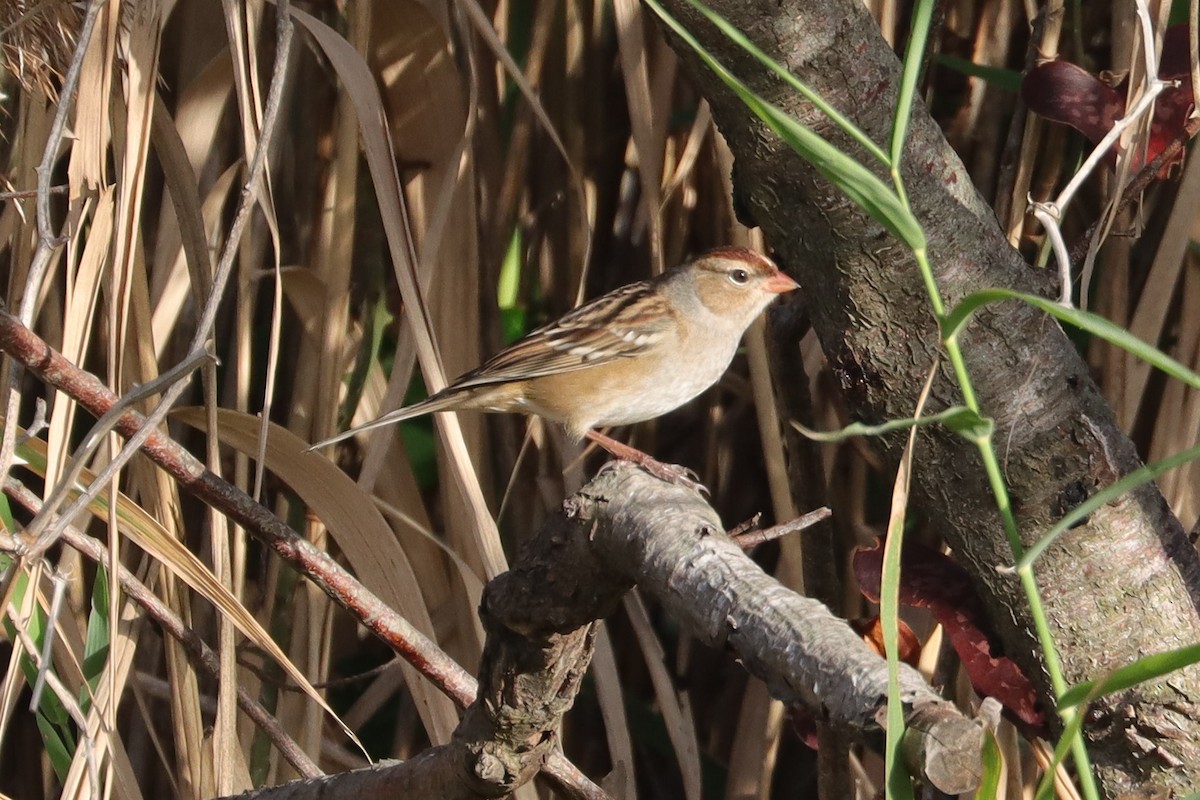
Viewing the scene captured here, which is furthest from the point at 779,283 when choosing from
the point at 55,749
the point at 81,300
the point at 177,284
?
the point at 55,749

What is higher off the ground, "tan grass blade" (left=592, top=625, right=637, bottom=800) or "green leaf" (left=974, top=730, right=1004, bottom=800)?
"green leaf" (left=974, top=730, right=1004, bottom=800)

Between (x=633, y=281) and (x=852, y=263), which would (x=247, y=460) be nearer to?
(x=633, y=281)

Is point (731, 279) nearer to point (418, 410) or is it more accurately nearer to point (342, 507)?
point (418, 410)

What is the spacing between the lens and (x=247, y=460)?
6.98 ft

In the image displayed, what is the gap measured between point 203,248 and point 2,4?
0.41m

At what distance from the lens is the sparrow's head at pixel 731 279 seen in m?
2.38

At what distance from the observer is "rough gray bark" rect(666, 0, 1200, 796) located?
1540 mm

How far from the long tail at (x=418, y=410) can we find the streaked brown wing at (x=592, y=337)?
141 mm

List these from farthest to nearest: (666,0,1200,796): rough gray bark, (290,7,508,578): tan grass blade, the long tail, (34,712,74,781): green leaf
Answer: the long tail → (290,7,508,578): tan grass blade → (34,712,74,781): green leaf → (666,0,1200,796): rough gray bark

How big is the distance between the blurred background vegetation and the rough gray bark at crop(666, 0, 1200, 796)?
0.26 meters

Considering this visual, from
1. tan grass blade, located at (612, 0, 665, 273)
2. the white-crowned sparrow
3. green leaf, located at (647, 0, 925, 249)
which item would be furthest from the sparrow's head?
green leaf, located at (647, 0, 925, 249)

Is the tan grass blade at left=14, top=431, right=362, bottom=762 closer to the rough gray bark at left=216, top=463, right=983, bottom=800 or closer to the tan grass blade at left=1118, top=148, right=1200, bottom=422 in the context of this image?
the rough gray bark at left=216, top=463, right=983, bottom=800

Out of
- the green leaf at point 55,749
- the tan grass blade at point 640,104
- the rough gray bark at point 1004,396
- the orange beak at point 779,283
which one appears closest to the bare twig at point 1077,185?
the rough gray bark at point 1004,396

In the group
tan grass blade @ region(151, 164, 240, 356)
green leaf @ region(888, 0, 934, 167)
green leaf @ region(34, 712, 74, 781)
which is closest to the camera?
green leaf @ region(888, 0, 934, 167)
